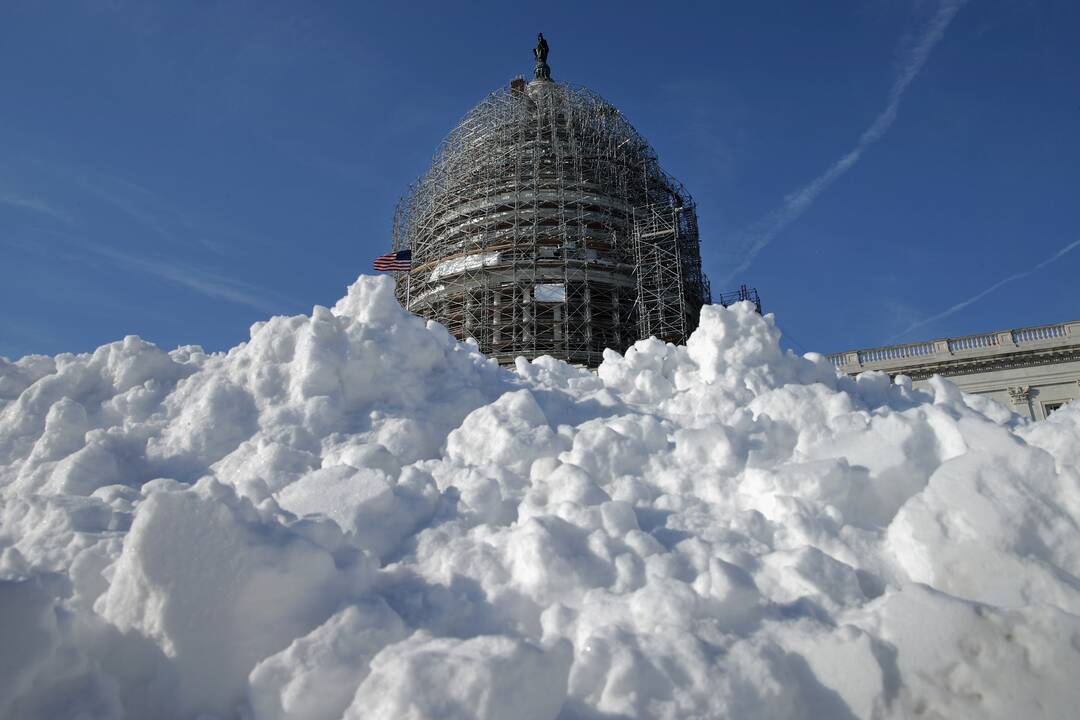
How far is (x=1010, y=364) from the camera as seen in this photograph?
2139 cm

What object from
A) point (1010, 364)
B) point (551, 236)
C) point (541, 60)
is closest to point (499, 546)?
point (1010, 364)

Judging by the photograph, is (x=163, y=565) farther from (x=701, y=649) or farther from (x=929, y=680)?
(x=929, y=680)

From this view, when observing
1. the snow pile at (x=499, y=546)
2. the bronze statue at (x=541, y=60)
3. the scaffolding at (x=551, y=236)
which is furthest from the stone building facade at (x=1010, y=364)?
the bronze statue at (x=541, y=60)

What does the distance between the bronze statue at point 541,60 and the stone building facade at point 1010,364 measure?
89.1ft

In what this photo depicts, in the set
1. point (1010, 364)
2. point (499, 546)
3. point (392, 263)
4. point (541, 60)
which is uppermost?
point (541, 60)

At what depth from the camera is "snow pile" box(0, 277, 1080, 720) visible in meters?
3.56

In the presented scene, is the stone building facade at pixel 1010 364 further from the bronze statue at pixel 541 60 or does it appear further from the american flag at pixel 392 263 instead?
the bronze statue at pixel 541 60

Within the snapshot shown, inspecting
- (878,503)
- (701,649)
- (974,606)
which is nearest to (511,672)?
(701,649)

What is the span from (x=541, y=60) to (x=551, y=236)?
60.0ft

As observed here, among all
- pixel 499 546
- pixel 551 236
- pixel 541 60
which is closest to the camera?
pixel 499 546

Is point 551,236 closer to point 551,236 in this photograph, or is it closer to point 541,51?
point 551,236

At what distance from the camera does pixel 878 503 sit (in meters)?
5.45

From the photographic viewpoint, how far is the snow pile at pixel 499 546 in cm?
356

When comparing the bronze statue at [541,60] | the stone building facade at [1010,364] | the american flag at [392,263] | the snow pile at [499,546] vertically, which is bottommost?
the snow pile at [499,546]
